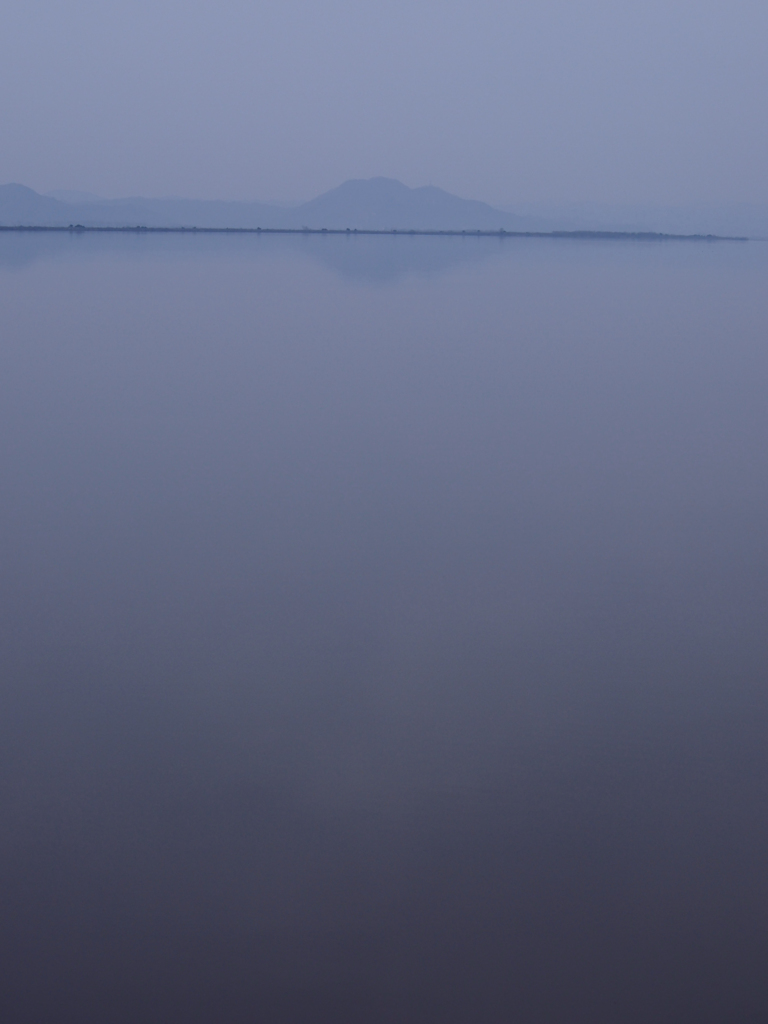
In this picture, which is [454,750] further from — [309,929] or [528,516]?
[528,516]

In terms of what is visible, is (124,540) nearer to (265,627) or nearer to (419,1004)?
(265,627)

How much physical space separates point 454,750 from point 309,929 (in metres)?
0.86

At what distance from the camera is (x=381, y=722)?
129 inches

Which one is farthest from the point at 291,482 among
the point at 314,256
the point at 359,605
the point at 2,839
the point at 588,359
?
the point at 314,256

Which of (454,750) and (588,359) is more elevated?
(588,359)

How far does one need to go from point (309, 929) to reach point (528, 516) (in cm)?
348

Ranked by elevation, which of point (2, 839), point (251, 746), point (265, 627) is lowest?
point (2, 839)

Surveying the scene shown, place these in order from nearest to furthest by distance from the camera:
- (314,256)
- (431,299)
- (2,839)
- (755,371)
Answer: (2,839)
(755,371)
(431,299)
(314,256)

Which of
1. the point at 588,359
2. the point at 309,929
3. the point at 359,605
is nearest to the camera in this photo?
the point at 309,929

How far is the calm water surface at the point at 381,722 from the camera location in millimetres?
2336

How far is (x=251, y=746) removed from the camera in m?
3.12

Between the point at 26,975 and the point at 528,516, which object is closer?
the point at 26,975

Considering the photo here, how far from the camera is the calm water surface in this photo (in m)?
2.34

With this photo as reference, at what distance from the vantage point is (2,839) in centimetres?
269
